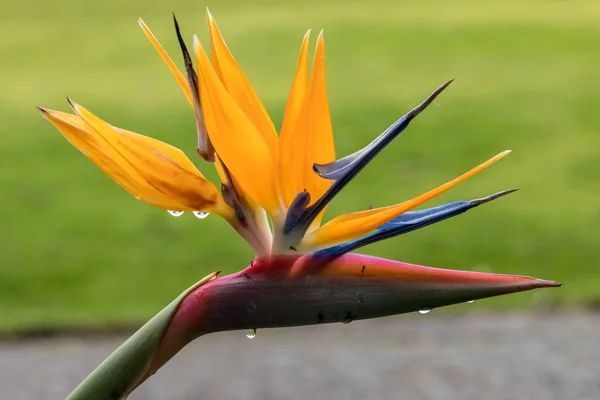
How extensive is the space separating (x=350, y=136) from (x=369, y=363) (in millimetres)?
2675

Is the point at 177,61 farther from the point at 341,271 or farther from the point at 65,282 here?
the point at 341,271

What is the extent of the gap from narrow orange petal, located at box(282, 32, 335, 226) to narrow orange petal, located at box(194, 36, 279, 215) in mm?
17

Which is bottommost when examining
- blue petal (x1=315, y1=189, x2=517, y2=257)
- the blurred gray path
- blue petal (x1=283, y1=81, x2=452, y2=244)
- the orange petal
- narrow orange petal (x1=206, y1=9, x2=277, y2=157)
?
the blurred gray path

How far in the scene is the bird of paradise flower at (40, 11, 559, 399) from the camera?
54 centimetres

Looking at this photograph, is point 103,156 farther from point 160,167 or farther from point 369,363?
point 369,363

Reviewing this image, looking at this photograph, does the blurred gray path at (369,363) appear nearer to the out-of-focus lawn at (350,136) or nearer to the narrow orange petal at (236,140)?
the out-of-focus lawn at (350,136)

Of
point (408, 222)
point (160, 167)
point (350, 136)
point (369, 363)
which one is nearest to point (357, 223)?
point (408, 222)

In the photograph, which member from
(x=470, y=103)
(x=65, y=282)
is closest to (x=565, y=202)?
(x=470, y=103)

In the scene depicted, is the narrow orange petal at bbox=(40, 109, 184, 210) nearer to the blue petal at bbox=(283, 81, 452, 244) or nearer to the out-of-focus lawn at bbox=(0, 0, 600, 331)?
the blue petal at bbox=(283, 81, 452, 244)

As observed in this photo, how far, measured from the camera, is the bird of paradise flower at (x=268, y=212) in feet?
1.79

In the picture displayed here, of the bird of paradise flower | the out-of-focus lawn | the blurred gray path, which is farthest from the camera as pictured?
the out-of-focus lawn

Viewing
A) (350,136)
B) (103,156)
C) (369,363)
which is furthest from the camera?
(350,136)

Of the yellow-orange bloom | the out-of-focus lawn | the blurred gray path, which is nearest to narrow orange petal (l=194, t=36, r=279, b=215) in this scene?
the yellow-orange bloom

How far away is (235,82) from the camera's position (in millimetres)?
662
